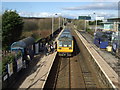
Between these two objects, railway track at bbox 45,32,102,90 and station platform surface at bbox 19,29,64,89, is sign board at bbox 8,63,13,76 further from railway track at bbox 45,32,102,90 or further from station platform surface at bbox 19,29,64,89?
railway track at bbox 45,32,102,90

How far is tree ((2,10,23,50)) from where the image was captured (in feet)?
77.6

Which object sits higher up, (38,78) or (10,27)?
(10,27)

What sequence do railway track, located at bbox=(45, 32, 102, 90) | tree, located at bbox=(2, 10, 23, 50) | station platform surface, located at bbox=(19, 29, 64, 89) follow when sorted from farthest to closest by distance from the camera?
tree, located at bbox=(2, 10, 23, 50) < railway track, located at bbox=(45, 32, 102, 90) < station platform surface, located at bbox=(19, 29, 64, 89)

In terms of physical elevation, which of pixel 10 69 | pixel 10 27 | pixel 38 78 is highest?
pixel 10 27

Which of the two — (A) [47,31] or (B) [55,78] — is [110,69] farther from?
(A) [47,31]

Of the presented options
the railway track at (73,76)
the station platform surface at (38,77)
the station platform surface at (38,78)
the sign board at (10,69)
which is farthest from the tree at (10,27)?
the sign board at (10,69)

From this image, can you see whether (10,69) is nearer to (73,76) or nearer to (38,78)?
(38,78)

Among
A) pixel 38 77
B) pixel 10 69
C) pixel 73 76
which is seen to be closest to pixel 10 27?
pixel 38 77

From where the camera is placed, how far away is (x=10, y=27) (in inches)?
960

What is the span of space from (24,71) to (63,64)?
5.68m

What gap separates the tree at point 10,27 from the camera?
2366 centimetres

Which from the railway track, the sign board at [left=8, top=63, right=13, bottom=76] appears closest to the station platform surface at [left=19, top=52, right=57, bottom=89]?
the railway track

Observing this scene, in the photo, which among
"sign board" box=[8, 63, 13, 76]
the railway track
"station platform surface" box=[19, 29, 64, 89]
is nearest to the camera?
"sign board" box=[8, 63, 13, 76]

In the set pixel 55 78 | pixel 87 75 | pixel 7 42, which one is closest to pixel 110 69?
pixel 87 75
